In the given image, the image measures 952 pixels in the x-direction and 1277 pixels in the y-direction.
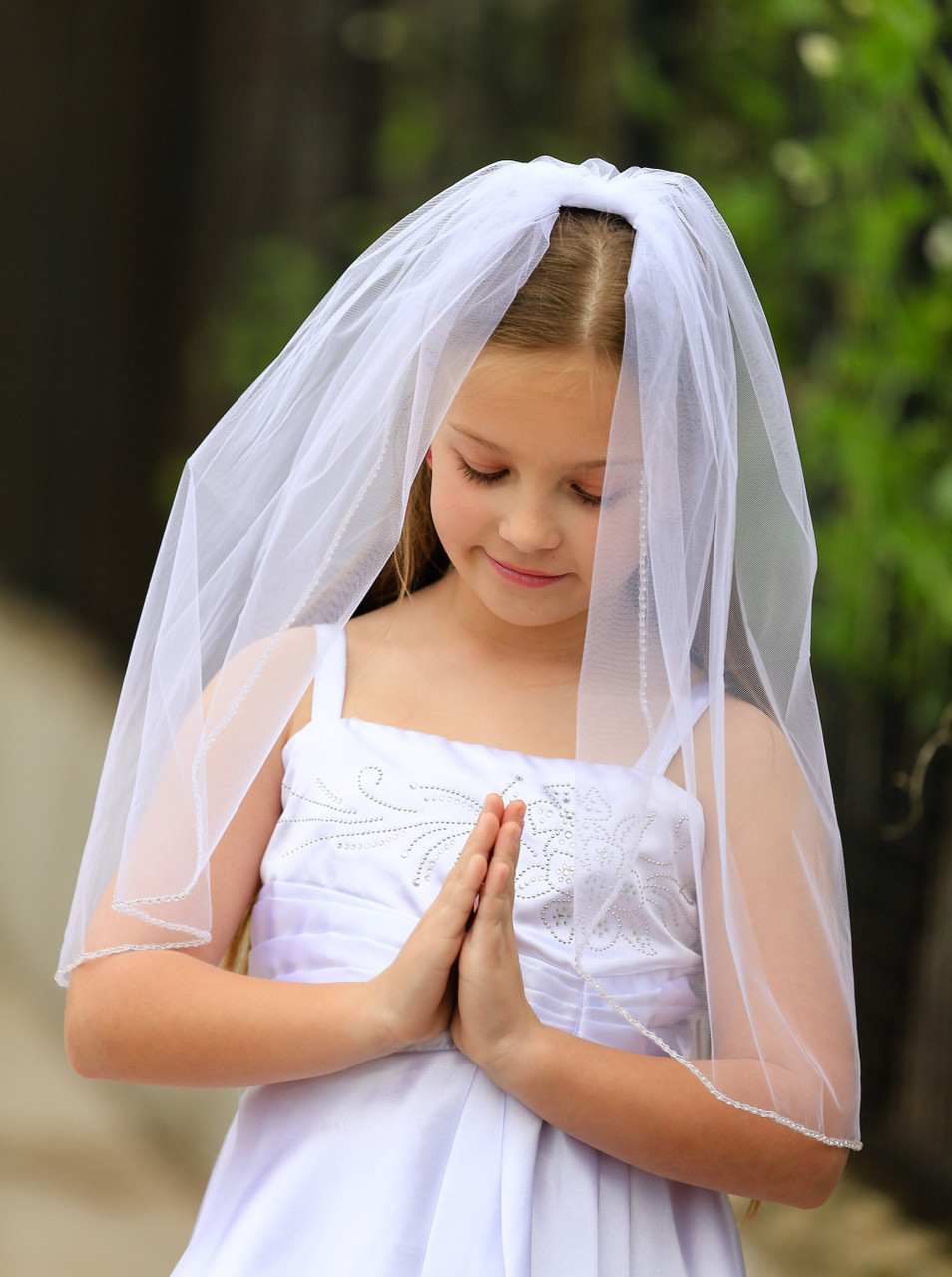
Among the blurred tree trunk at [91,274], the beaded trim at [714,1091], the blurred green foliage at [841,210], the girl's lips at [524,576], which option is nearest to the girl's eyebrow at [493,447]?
the girl's lips at [524,576]

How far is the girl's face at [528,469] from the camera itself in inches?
49.9

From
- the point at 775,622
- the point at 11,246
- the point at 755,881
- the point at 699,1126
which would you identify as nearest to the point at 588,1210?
the point at 699,1126

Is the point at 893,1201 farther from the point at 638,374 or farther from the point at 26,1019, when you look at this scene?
the point at 26,1019

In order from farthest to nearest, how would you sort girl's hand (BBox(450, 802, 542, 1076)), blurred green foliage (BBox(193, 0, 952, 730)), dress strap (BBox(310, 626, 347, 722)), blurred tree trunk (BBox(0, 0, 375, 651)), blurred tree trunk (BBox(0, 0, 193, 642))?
blurred tree trunk (BBox(0, 0, 193, 642))
blurred tree trunk (BBox(0, 0, 375, 651))
blurred green foliage (BBox(193, 0, 952, 730))
dress strap (BBox(310, 626, 347, 722))
girl's hand (BBox(450, 802, 542, 1076))

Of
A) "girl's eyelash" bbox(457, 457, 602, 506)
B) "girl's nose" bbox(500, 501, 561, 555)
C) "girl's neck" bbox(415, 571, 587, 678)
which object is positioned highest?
"girl's eyelash" bbox(457, 457, 602, 506)

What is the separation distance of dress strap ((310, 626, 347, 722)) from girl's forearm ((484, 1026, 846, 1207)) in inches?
15.1

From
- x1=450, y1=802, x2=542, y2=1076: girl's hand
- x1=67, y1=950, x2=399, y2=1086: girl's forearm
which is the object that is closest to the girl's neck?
x1=450, y1=802, x2=542, y2=1076: girl's hand

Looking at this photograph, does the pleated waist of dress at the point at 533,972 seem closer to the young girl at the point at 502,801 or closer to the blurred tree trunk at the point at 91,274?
the young girl at the point at 502,801

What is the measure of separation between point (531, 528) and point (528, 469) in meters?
0.05

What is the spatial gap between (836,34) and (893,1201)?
2.30 m

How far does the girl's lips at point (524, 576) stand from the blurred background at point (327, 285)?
2.05 ft

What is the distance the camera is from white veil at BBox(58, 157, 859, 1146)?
1.28 meters

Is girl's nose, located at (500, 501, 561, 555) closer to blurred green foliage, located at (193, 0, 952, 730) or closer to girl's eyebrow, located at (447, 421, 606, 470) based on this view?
girl's eyebrow, located at (447, 421, 606, 470)

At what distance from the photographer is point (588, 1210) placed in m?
1.28
